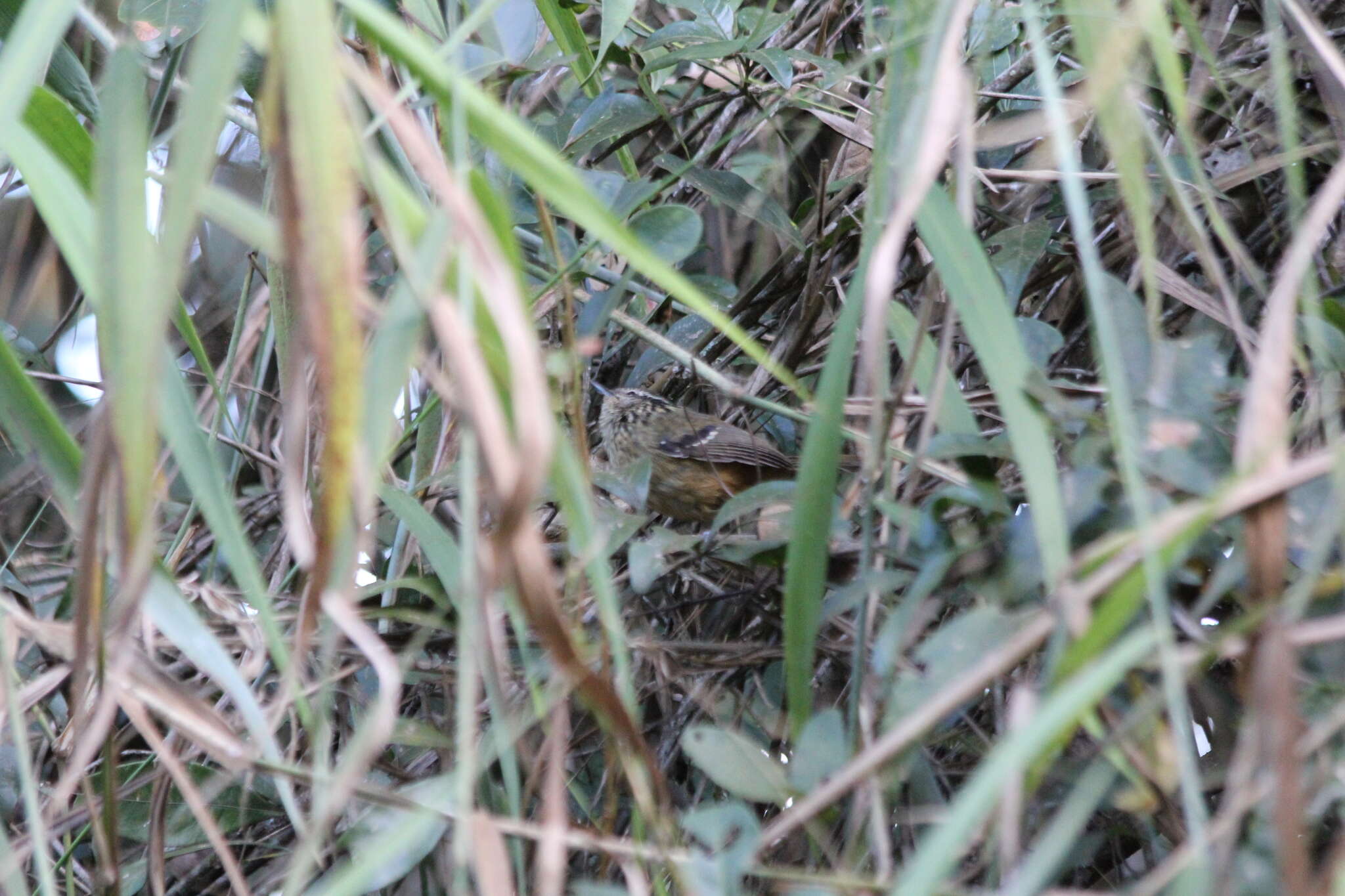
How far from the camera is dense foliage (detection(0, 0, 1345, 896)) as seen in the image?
101cm

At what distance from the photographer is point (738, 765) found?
132 cm

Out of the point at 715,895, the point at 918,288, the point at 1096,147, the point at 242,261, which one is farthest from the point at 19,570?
the point at 1096,147

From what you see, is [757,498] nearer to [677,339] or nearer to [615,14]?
[615,14]

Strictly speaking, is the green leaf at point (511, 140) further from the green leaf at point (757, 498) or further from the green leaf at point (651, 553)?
the green leaf at point (651, 553)

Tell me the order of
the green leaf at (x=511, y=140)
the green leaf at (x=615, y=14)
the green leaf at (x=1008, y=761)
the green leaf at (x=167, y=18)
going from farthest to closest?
the green leaf at (x=167, y=18) < the green leaf at (x=615, y=14) < the green leaf at (x=511, y=140) < the green leaf at (x=1008, y=761)

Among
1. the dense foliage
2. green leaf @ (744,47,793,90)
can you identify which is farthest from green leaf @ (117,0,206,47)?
green leaf @ (744,47,793,90)

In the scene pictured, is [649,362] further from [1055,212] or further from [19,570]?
[19,570]

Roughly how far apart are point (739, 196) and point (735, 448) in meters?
0.90

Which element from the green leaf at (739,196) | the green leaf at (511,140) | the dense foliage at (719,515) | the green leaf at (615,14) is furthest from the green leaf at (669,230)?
the green leaf at (511,140)

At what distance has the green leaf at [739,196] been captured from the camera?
2400 mm

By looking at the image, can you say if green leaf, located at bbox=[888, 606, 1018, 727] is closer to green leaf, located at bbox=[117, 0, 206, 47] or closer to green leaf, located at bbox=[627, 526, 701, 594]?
green leaf, located at bbox=[627, 526, 701, 594]

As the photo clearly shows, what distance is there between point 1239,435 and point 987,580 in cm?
30

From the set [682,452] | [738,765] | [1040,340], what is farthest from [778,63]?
[682,452]

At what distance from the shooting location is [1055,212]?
7.64 feet
